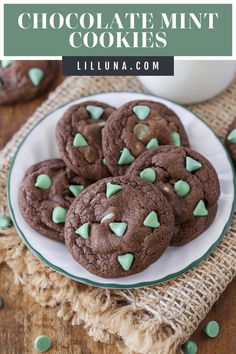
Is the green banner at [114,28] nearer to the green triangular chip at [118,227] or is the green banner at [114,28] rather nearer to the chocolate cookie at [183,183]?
the chocolate cookie at [183,183]

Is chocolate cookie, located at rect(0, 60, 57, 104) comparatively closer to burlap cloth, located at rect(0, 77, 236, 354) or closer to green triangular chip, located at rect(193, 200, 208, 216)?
burlap cloth, located at rect(0, 77, 236, 354)

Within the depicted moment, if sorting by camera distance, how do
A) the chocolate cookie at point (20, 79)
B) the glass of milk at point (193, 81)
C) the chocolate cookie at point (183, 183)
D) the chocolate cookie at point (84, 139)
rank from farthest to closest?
the chocolate cookie at point (20, 79) < the glass of milk at point (193, 81) < the chocolate cookie at point (84, 139) < the chocolate cookie at point (183, 183)

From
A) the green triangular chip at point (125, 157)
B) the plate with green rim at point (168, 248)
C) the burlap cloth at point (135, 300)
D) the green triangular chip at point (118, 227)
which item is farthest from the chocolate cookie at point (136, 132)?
the burlap cloth at point (135, 300)

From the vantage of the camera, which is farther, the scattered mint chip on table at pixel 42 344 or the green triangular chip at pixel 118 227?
the scattered mint chip on table at pixel 42 344

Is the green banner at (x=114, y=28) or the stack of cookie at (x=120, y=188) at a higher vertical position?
the green banner at (x=114, y=28)

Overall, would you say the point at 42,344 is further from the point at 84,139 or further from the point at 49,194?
the point at 84,139

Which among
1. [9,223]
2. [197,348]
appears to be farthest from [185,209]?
[9,223]
